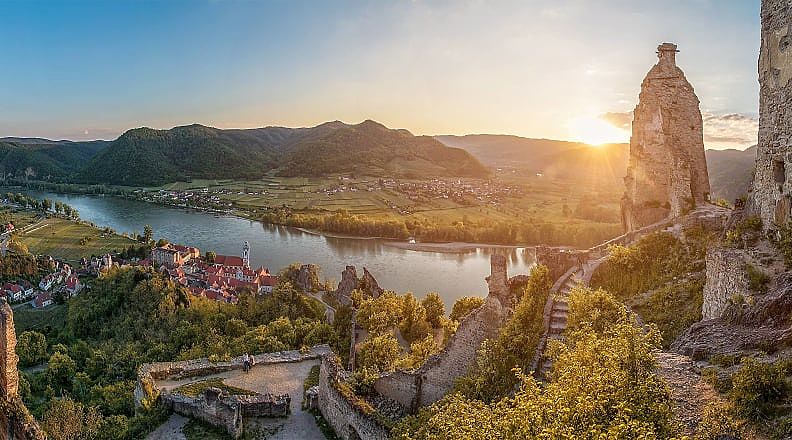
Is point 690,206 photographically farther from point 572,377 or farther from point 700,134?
point 572,377

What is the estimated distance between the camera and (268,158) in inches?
6565

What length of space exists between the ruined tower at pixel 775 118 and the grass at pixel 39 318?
35736 millimetres

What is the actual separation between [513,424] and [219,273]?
4163cm

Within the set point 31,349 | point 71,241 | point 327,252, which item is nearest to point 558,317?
point 31,349

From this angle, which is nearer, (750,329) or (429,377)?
(750,329)

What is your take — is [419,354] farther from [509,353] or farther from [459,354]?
[509,353]

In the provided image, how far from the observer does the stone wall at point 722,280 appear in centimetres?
780

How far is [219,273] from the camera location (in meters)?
43.9

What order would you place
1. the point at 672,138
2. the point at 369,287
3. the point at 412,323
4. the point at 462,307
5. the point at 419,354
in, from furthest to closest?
the point at 369,287 → the point at 462,307 → the point at 412,323 → the point at 419,354 → the point at 672,138

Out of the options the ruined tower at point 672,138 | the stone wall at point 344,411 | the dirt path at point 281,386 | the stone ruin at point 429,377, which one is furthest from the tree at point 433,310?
the ruined tower at point 672,138

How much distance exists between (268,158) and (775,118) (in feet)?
540

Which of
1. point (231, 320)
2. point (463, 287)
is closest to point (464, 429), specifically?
point (231, 320)

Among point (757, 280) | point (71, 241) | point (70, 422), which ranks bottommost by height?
point (70, 422)

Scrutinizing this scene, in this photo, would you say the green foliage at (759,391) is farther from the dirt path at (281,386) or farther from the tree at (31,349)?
the tree at (31,349)
